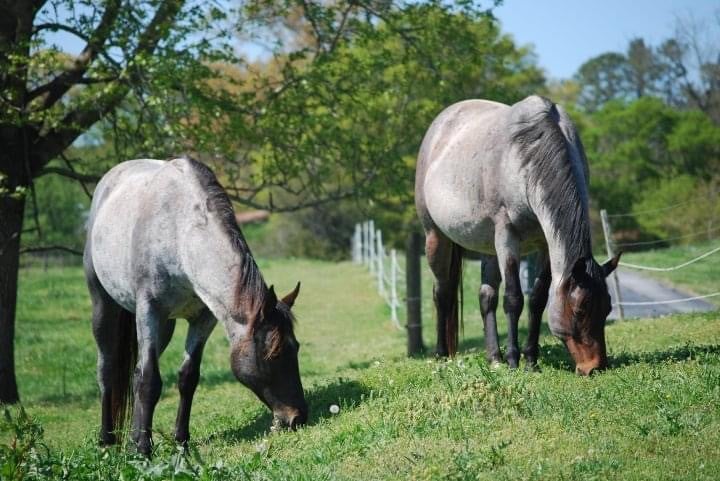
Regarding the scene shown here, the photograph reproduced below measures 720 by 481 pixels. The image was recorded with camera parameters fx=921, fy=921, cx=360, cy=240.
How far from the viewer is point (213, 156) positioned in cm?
1165

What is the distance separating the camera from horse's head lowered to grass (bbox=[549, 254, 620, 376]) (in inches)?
271

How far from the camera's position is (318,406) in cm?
746

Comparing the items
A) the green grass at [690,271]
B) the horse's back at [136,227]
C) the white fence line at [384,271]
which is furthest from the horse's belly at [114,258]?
the green grass at [690,271]

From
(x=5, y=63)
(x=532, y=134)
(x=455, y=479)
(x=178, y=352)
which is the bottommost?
(x=178, y=352)

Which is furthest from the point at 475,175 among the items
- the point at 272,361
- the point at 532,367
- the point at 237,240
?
the point at 272,361

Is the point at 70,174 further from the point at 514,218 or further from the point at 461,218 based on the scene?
the point at 514,218

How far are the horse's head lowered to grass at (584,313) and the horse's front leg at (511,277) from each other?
0.74 m

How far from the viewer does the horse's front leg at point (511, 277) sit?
25.2 feet

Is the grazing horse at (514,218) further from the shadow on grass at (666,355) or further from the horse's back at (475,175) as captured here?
the shadow on grass at (666,355)

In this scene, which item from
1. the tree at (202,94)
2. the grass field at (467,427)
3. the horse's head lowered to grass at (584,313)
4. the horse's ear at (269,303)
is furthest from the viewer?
the tree at (202,94)

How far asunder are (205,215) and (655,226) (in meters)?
27.2

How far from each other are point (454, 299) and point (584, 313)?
2.71 meters

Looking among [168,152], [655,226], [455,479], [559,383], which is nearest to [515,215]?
[559,383]

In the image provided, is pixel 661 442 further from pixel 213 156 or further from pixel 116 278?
pixel 213 156
